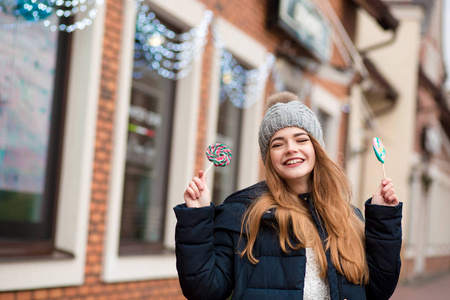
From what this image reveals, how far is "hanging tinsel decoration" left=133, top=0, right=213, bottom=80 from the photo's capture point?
5300mm

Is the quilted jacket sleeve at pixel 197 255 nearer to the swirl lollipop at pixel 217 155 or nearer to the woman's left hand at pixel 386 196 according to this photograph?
the swirl lollipop at pixel 217 155

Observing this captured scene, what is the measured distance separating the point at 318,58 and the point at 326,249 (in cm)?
662

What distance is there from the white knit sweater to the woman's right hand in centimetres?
45

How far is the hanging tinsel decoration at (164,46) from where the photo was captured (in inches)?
209

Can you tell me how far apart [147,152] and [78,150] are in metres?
1.27

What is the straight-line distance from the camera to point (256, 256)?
2.26m

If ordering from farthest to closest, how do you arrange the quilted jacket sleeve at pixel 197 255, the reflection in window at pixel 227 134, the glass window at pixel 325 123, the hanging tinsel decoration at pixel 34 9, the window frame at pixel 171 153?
the glass window at pixel 325 123, the reflection in window at pixel 227 134, the window frame at pixel 171 153, the hanging tinsel decoration at pixel 34 9, the quilted jacket sleeve at pixel 197 255

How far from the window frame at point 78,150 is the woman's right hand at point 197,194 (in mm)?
2269

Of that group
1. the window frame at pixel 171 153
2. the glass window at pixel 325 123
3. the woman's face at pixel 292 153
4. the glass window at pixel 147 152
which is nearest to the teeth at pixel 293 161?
the woman's face at pixel 292 153

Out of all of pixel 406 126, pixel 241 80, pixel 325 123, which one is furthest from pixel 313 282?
pixel 406 126

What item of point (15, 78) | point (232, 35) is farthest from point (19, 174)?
point (232, 35)

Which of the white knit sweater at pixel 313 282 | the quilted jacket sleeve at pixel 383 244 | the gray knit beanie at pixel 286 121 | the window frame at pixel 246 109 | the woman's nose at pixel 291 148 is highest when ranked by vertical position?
the window frame at pixel 246 109

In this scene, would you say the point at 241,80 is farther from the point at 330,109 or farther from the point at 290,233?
the point at 290,233

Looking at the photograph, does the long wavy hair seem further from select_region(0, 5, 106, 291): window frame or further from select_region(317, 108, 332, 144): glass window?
select_region(317, 108, 332, 144): glass window
